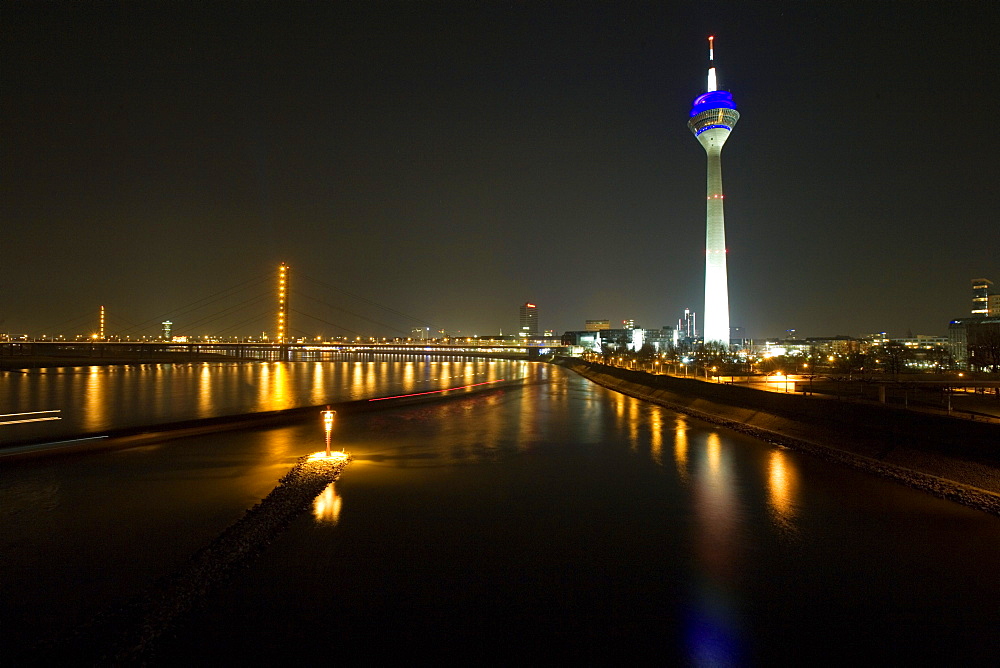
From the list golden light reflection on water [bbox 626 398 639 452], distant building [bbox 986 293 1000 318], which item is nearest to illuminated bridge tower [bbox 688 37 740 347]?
distant building [bbox 986 293 1000 318]

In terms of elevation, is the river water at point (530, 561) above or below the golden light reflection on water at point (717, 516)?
above

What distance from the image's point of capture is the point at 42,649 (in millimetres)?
4316

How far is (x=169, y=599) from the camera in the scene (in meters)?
5.14

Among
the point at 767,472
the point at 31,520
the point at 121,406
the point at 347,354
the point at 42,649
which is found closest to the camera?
the point at 42,649

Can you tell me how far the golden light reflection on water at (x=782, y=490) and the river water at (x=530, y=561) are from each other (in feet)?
A: 0.20

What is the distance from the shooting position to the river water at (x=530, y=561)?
14.8 feet

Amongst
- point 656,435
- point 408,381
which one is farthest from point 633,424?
point 408,381

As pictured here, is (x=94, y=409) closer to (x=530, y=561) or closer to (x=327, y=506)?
(x=327, y=506)

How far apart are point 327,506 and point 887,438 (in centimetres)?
1148

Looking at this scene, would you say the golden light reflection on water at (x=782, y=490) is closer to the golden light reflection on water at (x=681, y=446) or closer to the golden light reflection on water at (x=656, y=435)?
the golden light reflection on water at (x=681, y=446)

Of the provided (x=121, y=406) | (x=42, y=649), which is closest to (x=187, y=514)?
(x=42, y=649)

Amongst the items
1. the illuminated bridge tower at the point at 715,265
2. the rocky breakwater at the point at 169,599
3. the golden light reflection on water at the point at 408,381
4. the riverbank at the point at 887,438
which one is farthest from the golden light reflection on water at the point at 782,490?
the illuminated bridge tower at the point at 715,265

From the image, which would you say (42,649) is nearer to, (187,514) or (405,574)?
(405,574)

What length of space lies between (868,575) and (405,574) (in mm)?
4983
